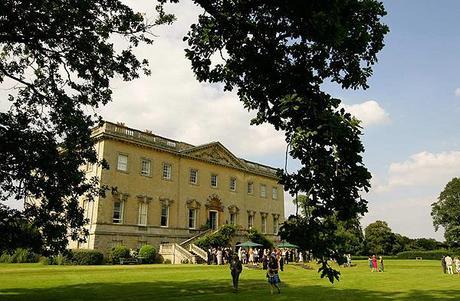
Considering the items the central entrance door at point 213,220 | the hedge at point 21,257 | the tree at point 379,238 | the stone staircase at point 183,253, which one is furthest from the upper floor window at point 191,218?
the tree at point 379,238

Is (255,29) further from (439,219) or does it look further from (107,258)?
(439,219)

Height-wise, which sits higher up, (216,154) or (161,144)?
(216,154)

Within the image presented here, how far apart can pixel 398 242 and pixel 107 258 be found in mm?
64546

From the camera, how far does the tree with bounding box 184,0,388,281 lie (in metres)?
6.64

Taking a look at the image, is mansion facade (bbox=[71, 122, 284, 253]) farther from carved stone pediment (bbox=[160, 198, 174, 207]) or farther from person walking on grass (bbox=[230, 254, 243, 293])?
person walking on grass (bbox=[230, 254, 243, 293])

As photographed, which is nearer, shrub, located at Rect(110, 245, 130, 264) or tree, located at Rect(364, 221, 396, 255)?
shrub, located at Rect(110, 245, 130, 264)

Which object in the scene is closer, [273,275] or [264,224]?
[273,275]

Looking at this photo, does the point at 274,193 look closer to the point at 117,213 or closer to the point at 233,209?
the point at 233,209

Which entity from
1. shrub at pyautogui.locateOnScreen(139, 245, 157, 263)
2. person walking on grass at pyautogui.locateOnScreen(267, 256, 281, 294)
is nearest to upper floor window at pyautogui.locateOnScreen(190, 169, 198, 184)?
shrub at pyautogui.locateOnScreen(139, 245, 157, 263)

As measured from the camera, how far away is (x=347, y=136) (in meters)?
6.62

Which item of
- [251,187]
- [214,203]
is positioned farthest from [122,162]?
[251,187]

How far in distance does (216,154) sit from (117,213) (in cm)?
1643

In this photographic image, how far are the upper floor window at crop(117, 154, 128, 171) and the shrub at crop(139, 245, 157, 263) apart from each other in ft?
26.1

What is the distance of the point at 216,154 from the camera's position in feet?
170
